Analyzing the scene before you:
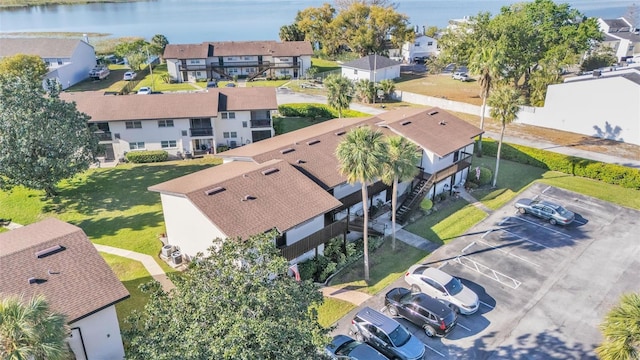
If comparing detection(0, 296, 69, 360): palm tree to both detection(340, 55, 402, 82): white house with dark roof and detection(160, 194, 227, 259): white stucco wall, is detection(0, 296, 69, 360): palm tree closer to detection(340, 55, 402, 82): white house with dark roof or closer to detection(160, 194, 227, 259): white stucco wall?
detection(160, 194, 227, 259): white stucco wall

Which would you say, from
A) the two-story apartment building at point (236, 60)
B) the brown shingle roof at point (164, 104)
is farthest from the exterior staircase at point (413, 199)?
the two-story apartment building at point (236, 60)

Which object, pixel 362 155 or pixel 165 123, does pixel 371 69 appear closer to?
pixel 165 123

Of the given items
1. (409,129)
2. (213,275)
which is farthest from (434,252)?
(213,275)

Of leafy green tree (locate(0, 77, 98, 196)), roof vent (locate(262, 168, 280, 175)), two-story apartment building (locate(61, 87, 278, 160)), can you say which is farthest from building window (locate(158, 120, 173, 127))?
roof vent (locate(262, 168, 280, 175))

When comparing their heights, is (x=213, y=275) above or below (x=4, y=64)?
below

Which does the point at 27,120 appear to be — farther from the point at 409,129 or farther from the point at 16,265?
the point at 409,129

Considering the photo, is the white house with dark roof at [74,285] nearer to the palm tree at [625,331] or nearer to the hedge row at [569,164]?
the palm tree at [625,331]
